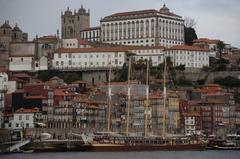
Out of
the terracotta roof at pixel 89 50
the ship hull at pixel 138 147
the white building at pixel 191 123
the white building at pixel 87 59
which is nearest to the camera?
the ship hull at pixel 138 147

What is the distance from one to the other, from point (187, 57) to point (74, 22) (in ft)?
57.7

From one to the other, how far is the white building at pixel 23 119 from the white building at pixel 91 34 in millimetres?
33836

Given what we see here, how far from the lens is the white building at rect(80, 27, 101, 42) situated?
298ft

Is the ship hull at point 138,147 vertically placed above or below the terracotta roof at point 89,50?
below

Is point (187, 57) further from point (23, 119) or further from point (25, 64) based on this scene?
point (23, 119)

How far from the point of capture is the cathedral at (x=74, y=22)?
92.3m

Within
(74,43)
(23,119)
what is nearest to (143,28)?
(74,43)

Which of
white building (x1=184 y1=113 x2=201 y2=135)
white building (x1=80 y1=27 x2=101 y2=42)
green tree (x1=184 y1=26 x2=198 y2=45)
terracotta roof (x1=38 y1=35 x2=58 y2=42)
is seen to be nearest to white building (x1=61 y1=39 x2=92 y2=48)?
terracotta roof (x1=38 y1=35 x2=58 y2=42)

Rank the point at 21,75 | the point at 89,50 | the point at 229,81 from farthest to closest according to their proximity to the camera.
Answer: the point at 89,50 → the point at 229,81 → the point at 21,75

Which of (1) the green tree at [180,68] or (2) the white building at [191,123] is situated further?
(1) the green tree at [180,68]

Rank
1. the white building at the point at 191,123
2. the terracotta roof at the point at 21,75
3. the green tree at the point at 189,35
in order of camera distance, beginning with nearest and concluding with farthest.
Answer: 1. the white building at the point at 191,123
2. the terracotta roof at the point at 21,75
3. the green tree at the point at 189,35

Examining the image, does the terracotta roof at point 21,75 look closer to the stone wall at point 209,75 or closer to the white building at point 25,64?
the white building at point 25,64

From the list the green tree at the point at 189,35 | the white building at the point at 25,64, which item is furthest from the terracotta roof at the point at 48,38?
the green tree at the point at 189,35

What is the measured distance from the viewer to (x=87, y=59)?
7831 centimetres
